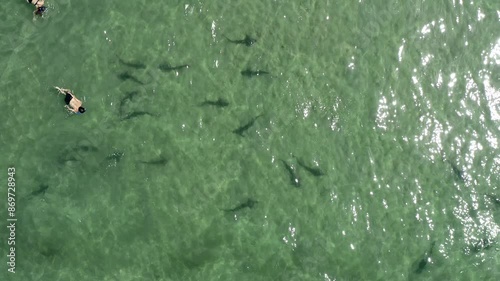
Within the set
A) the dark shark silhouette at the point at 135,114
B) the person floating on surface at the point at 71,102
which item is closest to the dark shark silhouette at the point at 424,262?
the dark shark silhouette at the point at 135,114

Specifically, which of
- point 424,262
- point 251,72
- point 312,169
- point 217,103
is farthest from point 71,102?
point 424,262

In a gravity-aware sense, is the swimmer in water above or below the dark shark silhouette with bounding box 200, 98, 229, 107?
below

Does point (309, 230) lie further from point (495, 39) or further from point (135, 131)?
point (495, 39)

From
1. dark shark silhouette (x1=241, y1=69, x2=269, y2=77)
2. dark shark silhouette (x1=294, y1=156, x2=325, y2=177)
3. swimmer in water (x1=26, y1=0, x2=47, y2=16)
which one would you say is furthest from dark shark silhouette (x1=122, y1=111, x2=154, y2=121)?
dark shark silhouette (x1=294, y1=156, x2=325, y2=177)

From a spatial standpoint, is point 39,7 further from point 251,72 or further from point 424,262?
point 424,262

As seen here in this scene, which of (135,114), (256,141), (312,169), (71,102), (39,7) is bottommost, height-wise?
(71,102)

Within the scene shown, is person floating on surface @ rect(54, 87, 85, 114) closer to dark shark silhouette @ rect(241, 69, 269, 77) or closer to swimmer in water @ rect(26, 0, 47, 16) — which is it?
swimmer in water @ rect(26, 0, 47, 16)

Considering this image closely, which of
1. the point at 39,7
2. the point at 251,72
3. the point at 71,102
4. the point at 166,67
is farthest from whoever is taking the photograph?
the point at 251,72
